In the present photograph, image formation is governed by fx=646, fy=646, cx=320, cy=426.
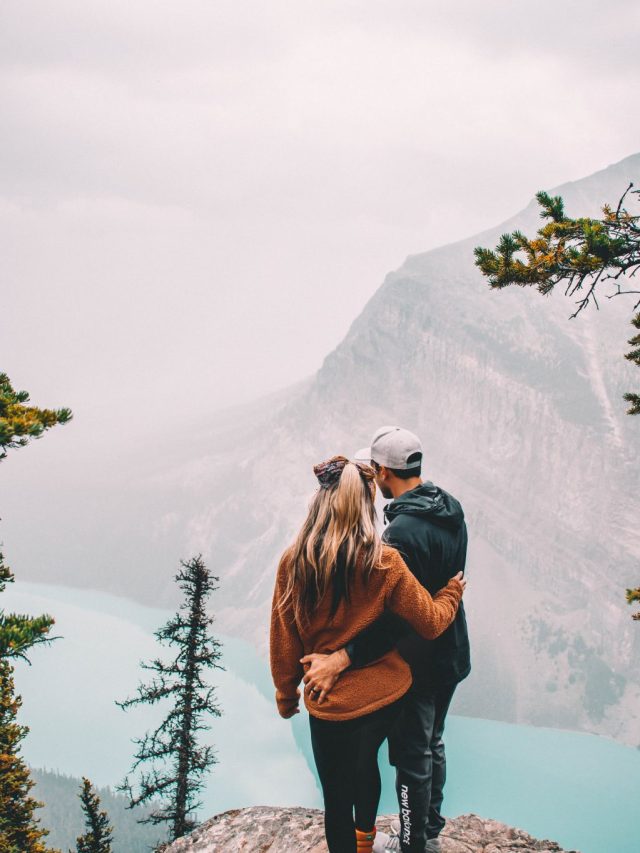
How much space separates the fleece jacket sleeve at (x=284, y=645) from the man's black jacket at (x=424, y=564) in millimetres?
334

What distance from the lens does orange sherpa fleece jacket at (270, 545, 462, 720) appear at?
346cm

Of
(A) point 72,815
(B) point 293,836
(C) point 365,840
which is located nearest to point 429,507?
(C) point 365,840

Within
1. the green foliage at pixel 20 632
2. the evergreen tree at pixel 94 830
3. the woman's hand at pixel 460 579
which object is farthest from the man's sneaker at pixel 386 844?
the evergreen tree at pixel 94 830

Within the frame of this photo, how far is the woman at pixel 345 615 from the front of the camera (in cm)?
339

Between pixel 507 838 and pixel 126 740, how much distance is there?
15474cm

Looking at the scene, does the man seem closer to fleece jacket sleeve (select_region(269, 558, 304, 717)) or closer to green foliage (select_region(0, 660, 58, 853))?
fleece jacket sleeve (select_region(269, 558, 304, 717))

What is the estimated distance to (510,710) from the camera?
549 ft

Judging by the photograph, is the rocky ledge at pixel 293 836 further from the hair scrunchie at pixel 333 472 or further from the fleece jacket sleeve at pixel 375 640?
the hair scrunchie at pixel 333 472

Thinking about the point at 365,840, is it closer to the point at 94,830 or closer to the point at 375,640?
the point at 375,640

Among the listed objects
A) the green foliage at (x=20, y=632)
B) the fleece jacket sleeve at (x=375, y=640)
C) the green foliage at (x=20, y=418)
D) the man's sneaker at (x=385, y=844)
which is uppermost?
the green foliage at (x=20, y=418)

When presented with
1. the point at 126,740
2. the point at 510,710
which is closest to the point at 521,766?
the point at 510,710

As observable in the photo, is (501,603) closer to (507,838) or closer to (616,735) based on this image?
(616,735)

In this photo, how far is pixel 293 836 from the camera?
592 centimetres

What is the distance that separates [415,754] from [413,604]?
1.28m
